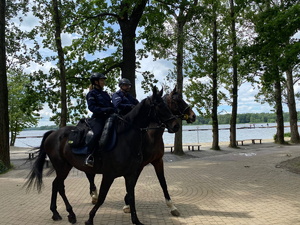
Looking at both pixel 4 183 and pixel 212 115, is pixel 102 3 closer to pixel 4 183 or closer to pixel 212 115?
pixel 4 183

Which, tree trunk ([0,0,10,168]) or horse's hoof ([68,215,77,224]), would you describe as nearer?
horse's hoof ([68,215,77,224])

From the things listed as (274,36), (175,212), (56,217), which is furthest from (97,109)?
(274,36)

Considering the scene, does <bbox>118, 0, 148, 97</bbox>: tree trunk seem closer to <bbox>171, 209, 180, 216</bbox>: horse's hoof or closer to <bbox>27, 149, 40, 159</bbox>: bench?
<bbox>27, 149, 40, 159</bbox>: bench

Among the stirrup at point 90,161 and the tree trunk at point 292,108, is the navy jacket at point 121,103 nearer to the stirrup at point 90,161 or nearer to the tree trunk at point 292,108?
the stirrup at point 90,161

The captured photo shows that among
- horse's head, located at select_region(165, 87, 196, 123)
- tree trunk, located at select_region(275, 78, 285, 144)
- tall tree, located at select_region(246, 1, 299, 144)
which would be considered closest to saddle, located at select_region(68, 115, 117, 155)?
horse's head, located at select_region(165, 87, 196, 123)

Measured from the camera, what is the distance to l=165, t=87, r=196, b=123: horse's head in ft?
17.3

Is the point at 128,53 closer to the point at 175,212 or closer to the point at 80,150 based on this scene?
the point at 80,150

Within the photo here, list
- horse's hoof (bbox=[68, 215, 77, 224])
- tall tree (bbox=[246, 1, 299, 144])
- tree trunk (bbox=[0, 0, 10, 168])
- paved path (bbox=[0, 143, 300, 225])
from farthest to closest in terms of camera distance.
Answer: tree trunk (bbox=[0, 0, 10, 168])
tall tree (bbox=[246, 1, 299, 144])
paved path (bbox=[0, 143, 300, 225])
horse's hoof (bbox=[68, 215, 77, 224])

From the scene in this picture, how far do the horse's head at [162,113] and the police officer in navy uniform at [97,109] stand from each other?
785 millimetres

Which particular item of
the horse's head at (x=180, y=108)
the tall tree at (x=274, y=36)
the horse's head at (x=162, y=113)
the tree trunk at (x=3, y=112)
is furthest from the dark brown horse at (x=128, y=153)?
the tree trunk at (x=3, y=112)

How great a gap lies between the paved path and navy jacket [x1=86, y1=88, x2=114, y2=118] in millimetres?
2115

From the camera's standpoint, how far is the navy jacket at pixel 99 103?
4965 mm

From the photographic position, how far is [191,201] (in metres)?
6.63

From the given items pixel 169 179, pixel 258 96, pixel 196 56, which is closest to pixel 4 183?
pixel 169 179
